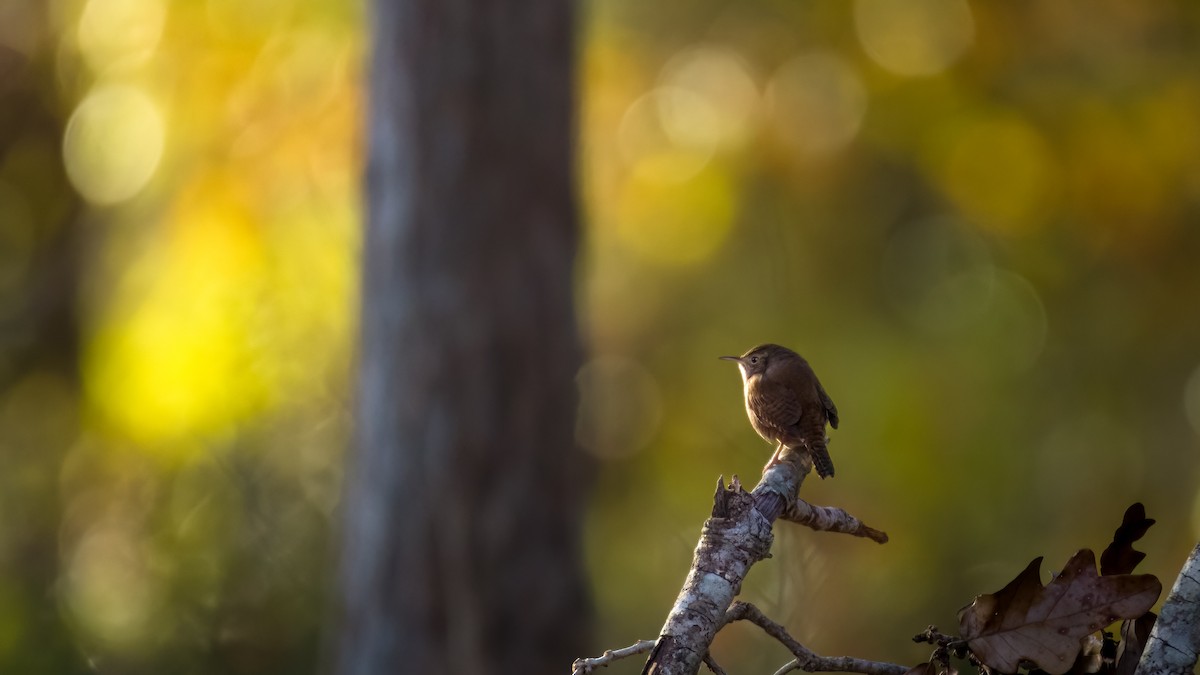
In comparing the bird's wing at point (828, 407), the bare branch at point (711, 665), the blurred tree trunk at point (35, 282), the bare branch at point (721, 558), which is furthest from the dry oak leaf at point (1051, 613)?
the blurred tree trunk at point (35, 282)

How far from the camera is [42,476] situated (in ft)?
41.1

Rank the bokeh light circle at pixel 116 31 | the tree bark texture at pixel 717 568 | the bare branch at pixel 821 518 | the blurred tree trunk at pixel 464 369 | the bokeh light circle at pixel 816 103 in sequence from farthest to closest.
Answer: the bokeh light circle at pixel 116 31, the bokeh light circle at pixel 816 103, the blurred tree trunk at pixel 464 369, the bare branch at pixel 821 518, the tree bark texture at pixel 717 568

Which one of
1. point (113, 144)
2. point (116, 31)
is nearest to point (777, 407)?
point (113, 144)

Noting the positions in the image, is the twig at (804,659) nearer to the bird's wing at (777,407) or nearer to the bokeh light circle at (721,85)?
the bird's wing at (777,407)

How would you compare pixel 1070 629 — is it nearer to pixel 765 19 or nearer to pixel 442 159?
pixel 442 159

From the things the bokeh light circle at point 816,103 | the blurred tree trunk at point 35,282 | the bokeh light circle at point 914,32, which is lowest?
the blurred tree trunk at point 35,282

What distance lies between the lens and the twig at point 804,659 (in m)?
1.27

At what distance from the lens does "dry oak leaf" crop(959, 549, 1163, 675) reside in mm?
1253

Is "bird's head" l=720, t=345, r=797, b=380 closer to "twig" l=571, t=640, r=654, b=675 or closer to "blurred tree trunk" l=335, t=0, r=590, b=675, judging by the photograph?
"twig" l=571, t=640, r=654, b=675

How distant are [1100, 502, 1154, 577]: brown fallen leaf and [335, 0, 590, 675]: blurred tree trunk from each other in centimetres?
424

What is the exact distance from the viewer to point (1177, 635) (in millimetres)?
1214

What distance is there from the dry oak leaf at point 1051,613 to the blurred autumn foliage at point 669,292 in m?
5.05

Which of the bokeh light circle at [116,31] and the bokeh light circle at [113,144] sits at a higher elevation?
the bokeh light circle at [116,31]

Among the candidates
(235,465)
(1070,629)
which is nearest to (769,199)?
(235,465)
